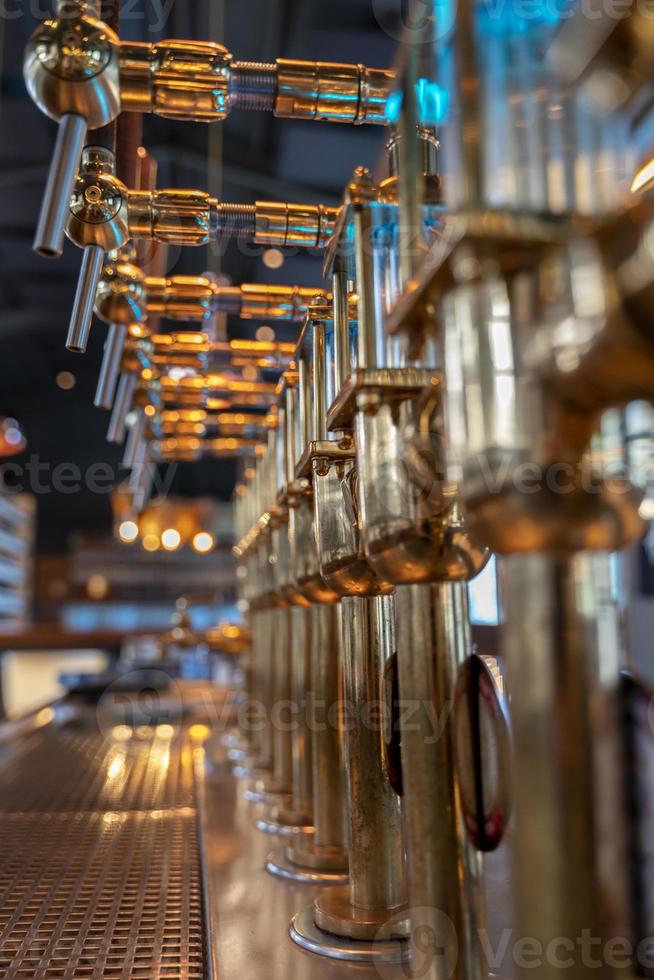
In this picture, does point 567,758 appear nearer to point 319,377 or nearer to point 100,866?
point 319,377

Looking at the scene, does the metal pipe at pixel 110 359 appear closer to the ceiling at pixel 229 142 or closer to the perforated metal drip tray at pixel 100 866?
the ceiling at pixel 229 142

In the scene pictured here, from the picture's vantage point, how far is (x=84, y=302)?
2.61 feet

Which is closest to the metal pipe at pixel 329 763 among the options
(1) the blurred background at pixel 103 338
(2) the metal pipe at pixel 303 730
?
(2) the metal pipe at pixel 303 730

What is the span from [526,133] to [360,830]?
575 millimetres

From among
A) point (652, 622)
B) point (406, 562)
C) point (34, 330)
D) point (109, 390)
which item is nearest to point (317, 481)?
point (406, 562)

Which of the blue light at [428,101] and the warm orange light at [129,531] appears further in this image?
the warm orange light at [129,531]

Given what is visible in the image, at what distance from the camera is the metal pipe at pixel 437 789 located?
0.52m

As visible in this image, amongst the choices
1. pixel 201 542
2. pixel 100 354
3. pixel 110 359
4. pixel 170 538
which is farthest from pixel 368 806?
pixel 100 354

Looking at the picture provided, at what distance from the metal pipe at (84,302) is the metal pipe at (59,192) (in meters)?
0.17

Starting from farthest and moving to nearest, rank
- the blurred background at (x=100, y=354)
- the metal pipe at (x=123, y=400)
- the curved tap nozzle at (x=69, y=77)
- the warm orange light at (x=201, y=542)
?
the warm orange light at (x=201, y=542) < the blurred background at (x=100, y=354) < the metal pipe at (x=123, y=400) < the curved tap nozzle at (x=69, y=77)

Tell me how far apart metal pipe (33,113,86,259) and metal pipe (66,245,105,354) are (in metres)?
0.17

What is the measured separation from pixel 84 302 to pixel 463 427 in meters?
0.51

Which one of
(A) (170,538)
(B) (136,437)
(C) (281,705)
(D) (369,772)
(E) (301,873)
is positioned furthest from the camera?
(A) (170,538)

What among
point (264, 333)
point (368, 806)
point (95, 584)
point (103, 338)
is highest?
point (264, 333)
